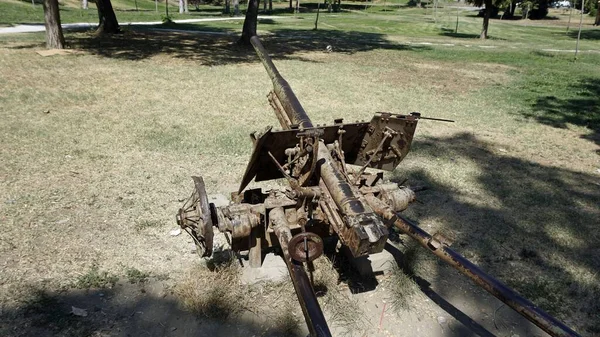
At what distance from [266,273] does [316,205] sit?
3.73ft

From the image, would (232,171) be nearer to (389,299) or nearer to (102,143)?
(102,143)

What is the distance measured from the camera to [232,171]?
7.54 meters

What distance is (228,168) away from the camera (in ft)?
25.1

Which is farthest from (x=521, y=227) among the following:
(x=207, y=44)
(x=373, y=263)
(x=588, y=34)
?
(x=588, y=34)

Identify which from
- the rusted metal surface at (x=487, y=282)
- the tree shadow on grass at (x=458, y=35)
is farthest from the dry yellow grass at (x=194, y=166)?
the tree shadow on grass at (x=458, y=35)

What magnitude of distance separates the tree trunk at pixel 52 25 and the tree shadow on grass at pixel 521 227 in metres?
14.3

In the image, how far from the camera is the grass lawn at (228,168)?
4.67 meters

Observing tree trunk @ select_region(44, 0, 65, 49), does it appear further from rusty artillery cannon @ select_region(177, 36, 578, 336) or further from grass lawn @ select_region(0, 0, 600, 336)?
rusty artillery cannon @ select_region(177, 36, 578, 336)

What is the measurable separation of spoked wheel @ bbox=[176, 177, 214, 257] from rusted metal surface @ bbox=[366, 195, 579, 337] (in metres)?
1.52


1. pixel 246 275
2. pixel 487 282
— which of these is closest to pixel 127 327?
pixel 246 275

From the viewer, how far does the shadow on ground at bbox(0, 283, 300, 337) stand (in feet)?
13.2

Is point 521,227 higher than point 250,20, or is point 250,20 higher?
point 250,20

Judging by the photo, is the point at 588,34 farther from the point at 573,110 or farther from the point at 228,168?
the point at 228,168

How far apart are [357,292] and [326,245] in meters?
0.78
